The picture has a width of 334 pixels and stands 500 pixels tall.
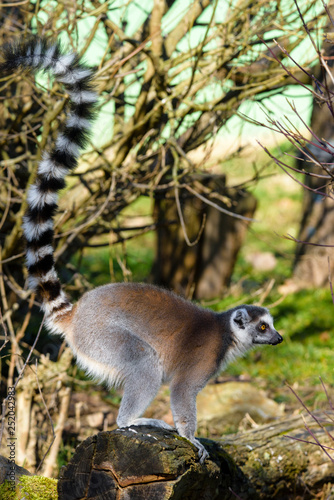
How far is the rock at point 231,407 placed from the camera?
6335 mm

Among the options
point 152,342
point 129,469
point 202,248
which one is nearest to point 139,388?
point 152,342

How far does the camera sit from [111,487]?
3.17 meters

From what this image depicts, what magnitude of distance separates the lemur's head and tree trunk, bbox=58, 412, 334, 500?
847 millimetres

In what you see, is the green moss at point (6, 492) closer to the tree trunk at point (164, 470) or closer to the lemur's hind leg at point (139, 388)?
the tree trunk at point (164, 470)

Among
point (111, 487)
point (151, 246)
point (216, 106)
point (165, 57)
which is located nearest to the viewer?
point (111, 487)

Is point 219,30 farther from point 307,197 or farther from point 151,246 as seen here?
point 151,246

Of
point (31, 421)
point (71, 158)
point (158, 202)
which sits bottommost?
point (31, 421)

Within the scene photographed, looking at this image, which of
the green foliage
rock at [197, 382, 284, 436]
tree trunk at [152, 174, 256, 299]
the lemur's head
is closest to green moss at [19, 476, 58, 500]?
the lemur's head

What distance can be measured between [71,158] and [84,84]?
56 cm

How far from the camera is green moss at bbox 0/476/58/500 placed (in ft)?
10.7

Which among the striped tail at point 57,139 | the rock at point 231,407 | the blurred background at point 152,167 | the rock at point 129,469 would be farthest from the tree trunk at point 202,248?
the rock at point 129,469

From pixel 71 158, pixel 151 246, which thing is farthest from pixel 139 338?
pixel 151 246

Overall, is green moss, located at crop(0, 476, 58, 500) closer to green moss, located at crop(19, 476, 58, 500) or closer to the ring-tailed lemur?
green moss, located at crop(19, 476, 58, 500)

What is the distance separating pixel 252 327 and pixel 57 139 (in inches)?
86.2
